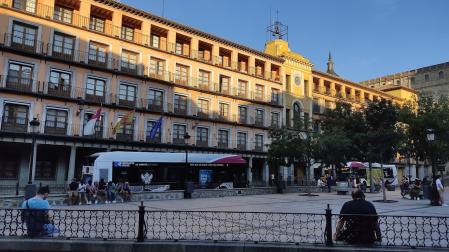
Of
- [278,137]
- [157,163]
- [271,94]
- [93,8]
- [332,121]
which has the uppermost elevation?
[93,8]

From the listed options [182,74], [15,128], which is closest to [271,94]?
[182,74]

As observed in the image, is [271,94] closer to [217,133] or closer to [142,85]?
[217,133]

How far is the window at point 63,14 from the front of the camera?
3251 centimetres

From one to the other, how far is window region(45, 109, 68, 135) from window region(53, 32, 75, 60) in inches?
186

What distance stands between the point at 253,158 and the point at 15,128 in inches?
1021

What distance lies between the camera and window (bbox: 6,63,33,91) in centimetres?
2922

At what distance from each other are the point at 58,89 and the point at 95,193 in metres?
13.9

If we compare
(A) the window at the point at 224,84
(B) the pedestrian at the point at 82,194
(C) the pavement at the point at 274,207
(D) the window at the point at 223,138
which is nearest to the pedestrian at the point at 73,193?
(B) the pedestrian at the point at 82,194

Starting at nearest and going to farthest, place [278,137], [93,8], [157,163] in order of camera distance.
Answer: [157,163], [278,137], [93,8]

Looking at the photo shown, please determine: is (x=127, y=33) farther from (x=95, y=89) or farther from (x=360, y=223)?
(x=360, y=223)

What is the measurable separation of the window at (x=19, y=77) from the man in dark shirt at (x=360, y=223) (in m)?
29.1

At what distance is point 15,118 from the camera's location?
2923 centimetres

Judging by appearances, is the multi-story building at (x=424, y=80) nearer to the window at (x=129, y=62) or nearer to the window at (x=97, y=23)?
the window at (x=129, y=62)

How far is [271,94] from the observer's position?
48469 millimetres
